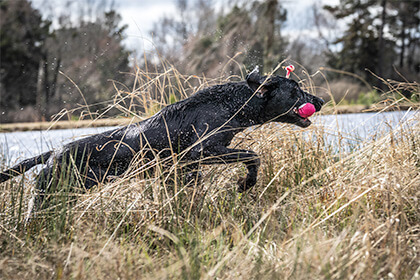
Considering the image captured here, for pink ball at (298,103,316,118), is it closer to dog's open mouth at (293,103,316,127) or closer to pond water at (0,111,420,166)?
dog's open mouth at (293,103,316,127)

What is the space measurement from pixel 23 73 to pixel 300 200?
21932 mm

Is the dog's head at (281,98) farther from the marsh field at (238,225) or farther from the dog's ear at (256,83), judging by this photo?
the marsh field at (238,225)

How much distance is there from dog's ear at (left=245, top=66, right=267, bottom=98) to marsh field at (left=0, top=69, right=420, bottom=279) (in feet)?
2.16

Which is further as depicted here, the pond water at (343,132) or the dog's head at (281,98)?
the pond water at (343,132)

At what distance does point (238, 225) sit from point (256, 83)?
3.06ft

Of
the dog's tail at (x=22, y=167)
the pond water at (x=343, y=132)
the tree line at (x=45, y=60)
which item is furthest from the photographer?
the tree line at (x=45, y=60)

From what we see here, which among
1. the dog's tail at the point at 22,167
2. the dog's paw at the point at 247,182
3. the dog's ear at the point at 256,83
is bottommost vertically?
the dog's paw at the point at 247,182

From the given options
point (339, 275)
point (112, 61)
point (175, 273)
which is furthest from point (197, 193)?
point (112, 61)

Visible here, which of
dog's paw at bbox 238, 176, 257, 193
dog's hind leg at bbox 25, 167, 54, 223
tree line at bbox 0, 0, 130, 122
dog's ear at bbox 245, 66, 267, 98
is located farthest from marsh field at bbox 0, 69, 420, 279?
tree line at bbox 0, 0, 130, 122

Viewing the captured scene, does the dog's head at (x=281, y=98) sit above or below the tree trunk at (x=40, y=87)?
below

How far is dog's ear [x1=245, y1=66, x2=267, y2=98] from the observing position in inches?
103

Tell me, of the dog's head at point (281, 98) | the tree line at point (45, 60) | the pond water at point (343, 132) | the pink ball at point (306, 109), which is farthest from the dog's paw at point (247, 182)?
the tree line at point (45, 60)

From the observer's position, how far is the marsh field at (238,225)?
1.96 meters

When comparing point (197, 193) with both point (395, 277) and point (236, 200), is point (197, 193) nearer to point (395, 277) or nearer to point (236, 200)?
point (236, 200)
